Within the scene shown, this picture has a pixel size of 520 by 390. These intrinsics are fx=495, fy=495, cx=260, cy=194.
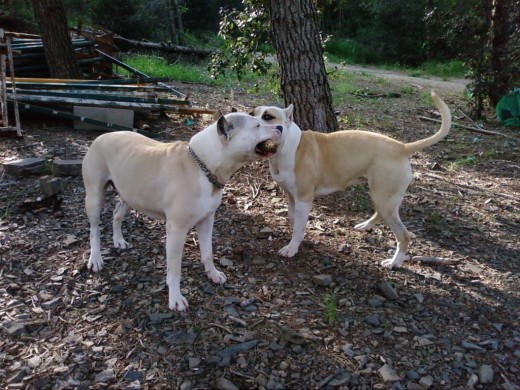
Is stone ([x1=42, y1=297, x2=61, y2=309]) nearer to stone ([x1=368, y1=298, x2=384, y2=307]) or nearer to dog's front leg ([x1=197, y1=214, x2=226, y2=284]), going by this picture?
dog's front leg ([x1=197, y1=214, x2=226, y2=284])

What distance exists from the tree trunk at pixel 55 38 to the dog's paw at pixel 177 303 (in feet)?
22.4

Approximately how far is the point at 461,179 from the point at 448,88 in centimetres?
1182

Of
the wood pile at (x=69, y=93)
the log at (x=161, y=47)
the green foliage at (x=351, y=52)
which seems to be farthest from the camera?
the green foliage at (x=351, y=52)

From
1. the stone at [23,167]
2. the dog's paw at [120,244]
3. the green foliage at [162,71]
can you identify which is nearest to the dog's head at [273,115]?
the dog's paw at [120,244]

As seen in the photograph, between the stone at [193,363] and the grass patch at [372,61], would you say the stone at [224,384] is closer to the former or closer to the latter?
the stone at [193,363]

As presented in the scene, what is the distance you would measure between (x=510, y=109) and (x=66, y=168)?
9.40 meters

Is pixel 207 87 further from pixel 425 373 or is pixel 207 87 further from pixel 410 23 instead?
pixel 410 23

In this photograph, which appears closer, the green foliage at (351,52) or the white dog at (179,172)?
the white dog at (179,172)

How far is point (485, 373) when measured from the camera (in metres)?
3.07

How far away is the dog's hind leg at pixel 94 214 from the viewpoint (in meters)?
3.92

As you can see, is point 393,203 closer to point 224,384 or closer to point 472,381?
point 472,381

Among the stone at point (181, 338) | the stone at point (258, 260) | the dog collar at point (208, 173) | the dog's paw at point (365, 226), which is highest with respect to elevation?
the dog collar at point (208, 173)

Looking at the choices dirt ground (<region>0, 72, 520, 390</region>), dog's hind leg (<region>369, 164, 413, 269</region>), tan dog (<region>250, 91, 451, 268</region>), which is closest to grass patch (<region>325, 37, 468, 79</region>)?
dirt ground (<region>0, 72, 520, 390</region>)

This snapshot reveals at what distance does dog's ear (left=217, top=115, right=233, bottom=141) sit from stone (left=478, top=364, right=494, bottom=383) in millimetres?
2176
